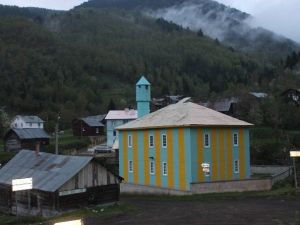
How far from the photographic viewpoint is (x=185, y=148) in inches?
1591

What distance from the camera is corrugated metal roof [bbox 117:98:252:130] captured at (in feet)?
134

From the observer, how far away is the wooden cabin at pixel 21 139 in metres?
73.6

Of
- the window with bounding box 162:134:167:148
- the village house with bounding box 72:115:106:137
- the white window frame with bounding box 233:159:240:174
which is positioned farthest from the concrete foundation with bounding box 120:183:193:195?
the village house with bounding box 72:115:106:137

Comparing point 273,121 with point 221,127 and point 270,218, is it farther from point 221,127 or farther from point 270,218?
point 270,218

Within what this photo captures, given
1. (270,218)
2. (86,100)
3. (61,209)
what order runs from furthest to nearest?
(86,100) → (61,209) → (270,218)

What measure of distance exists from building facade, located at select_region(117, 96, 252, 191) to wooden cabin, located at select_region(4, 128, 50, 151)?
102 ft

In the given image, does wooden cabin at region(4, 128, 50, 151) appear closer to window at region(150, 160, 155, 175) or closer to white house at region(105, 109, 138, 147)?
white house at region(105, 109, 138, 147)

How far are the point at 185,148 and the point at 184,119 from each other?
7.97 ft

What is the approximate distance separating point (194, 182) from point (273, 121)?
29.5m

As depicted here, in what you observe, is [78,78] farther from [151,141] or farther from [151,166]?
[151,166]

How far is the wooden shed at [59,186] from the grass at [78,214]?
46 cm

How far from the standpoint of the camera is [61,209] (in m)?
29.2

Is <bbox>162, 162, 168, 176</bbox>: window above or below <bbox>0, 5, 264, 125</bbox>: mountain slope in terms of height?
below

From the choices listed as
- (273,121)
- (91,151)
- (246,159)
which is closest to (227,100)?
(273,121)
